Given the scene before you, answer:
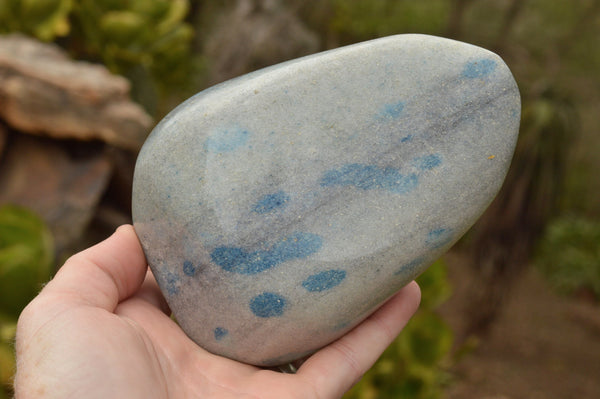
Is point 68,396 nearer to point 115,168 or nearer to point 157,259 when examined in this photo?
point 157,259

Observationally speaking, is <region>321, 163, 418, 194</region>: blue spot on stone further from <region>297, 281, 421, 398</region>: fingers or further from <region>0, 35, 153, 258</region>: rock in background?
<region>0, 35, 153, 258</region>: rock in background

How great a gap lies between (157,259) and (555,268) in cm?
422

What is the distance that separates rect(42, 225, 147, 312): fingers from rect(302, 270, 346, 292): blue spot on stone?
1.14 feet

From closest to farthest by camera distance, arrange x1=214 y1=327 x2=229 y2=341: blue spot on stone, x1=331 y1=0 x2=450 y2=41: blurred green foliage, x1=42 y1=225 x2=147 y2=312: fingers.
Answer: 1. x1=42 y1=225 x2=147 y2=312: fingers
2. x1=214 y1=327 x2=229 y2=341: blue spot on stone
3. x1=331 y1=0 x2=450 y2=41: blurred green foliage

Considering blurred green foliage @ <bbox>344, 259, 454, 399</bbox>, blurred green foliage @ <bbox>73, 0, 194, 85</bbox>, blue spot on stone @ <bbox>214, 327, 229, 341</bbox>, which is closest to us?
blue spot on stone @ <bbox>214, 327, 229, 341</bbox>

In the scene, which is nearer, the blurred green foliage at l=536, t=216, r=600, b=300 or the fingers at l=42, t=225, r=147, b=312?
the fingers at l=42, t=225, r=147, b=312

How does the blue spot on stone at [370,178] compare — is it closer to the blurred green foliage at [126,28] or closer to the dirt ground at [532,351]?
the blurred green foliage at [126,28]

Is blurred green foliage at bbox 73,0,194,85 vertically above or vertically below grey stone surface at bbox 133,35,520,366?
below

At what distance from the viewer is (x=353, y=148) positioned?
3.25 feet

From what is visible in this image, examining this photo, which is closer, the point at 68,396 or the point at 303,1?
the point at 68,396

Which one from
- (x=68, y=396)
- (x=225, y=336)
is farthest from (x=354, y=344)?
(x=68, y=396)

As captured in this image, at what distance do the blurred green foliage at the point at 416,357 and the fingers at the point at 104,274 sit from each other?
1.14 m

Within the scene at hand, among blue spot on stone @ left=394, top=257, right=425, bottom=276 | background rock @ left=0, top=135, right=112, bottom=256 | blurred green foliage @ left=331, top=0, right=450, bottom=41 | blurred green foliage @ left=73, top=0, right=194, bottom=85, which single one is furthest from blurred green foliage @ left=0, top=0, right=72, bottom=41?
blurred green foliage @ left=331, top=0, right=450, bottom=41

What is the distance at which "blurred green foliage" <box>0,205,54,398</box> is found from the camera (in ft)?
5.14
